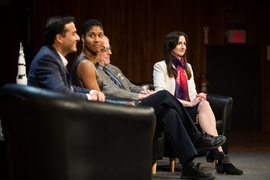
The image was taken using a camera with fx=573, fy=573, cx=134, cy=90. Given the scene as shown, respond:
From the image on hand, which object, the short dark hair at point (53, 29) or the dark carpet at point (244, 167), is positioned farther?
the dark carpet at point (244, 167)

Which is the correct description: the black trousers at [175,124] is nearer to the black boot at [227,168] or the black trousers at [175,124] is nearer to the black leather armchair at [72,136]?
the black boot at [227,168]

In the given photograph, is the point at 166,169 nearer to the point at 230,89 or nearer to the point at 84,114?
the point at 84,114

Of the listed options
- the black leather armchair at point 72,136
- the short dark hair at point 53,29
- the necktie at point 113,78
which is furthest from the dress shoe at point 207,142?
the short dark hair at point 53,29

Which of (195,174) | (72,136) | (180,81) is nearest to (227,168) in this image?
(195,174)

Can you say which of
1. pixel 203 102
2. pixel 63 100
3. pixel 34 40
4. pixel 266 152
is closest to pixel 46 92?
pixel 63 100

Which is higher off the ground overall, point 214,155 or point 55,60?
point 55,60

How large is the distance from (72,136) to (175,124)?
4.86 ft

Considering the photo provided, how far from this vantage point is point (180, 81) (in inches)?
191

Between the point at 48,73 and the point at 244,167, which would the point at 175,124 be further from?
the point at 48,73

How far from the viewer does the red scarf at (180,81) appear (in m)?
4.84

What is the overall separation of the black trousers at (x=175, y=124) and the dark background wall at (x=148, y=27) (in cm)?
438

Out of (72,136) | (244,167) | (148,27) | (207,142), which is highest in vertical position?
(148,27)

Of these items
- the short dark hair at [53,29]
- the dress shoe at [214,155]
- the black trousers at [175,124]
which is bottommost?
the dress shoe at [214,155]

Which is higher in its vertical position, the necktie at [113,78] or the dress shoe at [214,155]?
the necktie at [113,78]
